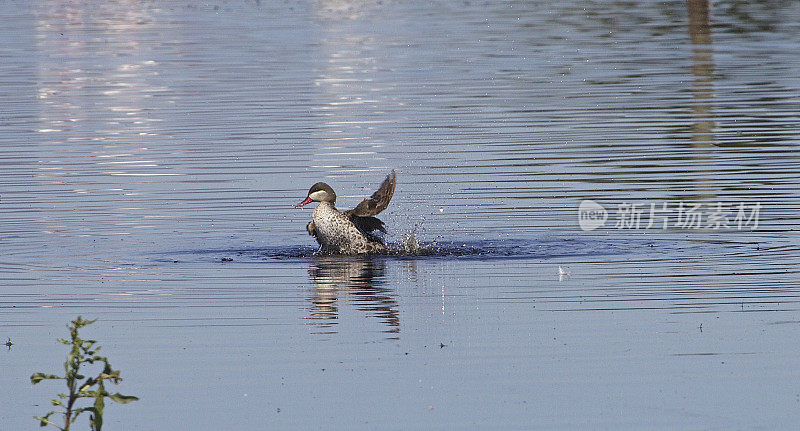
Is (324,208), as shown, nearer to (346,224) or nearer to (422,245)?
(346,224)

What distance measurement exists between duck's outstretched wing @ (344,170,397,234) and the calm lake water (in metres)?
0.46

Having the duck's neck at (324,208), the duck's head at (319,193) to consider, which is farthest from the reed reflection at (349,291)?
the duck's head at (319,193)

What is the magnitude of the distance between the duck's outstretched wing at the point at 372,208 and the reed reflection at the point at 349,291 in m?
0.59

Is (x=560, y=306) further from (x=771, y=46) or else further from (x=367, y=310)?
(x=771, y=46)

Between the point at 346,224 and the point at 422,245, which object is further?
the point at 422,245

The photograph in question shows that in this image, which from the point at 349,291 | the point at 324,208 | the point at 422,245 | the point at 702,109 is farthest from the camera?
the point at 702,109

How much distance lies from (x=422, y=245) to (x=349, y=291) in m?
2.90

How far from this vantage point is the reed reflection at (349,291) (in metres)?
12.2

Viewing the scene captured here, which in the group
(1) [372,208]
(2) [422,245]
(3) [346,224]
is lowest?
(2) [422,245]

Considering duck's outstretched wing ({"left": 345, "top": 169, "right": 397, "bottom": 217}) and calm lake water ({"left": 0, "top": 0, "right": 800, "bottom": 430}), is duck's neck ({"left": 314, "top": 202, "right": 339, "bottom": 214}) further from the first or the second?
calm lake water ({"left": 0, "top": 0, "right": 800, "bottom": 430})

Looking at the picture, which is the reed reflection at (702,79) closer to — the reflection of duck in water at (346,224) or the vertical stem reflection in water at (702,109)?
the vertical stem reflection in water at (702,109)

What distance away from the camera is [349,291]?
13773mm

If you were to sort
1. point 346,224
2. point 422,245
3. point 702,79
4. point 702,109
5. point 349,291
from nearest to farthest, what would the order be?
point 349,291 → point 346,224 → point 422,245 → point 702,109 → point 702,79

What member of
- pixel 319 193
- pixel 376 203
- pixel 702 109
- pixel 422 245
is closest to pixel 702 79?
pixel 702 109
